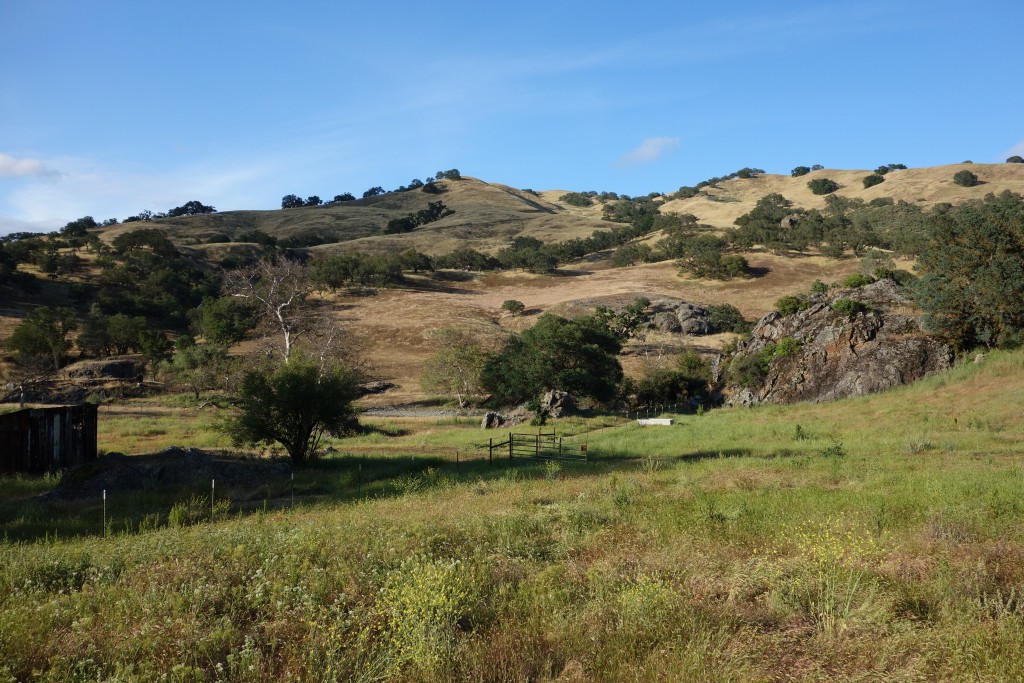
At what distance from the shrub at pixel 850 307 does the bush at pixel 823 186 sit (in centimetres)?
13164

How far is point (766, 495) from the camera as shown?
41.4 feet

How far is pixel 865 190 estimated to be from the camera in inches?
5674

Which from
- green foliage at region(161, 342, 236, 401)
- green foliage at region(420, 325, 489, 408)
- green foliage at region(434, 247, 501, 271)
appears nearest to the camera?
green foliage at region(420, 325, 489, 408)

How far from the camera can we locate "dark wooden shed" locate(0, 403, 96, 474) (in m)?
20.4

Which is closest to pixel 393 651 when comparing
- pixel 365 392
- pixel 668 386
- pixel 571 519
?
pixel 571 519

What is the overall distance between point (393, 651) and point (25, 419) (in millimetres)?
21254

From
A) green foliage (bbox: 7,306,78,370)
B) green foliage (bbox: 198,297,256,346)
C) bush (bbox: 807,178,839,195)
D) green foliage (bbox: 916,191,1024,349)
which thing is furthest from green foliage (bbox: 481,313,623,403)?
bush (bbox: 807,178,839,195)

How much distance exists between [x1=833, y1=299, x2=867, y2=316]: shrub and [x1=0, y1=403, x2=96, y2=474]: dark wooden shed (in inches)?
1521

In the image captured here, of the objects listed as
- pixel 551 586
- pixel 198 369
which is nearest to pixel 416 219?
pixel 198 369

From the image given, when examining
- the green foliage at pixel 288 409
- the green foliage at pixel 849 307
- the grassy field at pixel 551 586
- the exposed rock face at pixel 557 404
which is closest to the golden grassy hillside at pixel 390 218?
the exposed rock face at pixel 557 404

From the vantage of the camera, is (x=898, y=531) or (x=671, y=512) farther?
(x=671, y=512)

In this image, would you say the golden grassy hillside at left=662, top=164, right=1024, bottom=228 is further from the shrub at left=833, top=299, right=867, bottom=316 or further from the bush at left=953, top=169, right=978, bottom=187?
the shrub at left=833, top=299, right=867, bottom=316

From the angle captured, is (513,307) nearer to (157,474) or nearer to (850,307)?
(850,307)

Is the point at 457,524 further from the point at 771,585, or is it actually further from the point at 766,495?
the point at 766,495
